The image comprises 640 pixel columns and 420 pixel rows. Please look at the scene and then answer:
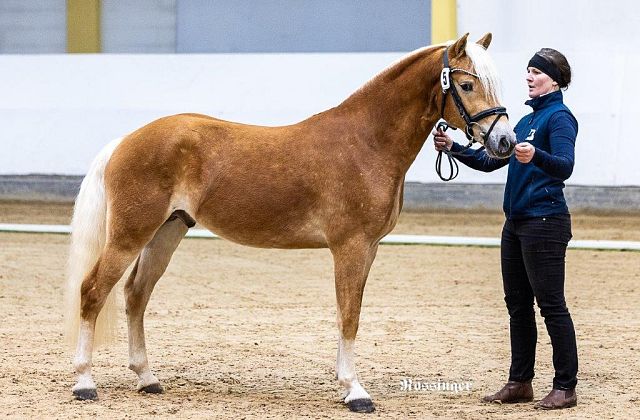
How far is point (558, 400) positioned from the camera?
4770mm

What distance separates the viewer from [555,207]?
473 centimetres

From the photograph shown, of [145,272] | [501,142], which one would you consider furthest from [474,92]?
[145,272]

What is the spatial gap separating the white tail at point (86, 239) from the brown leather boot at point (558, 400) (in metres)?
2.12

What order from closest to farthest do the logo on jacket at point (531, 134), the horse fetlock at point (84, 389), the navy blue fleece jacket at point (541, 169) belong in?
1. the navy blue fleece jacket at point (541, 169)
2. the logo on jacket at point (531, 134)
3. the horse fetlock at point (84, 389)

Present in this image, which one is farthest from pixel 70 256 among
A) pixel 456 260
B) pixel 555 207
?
pixel 456 260

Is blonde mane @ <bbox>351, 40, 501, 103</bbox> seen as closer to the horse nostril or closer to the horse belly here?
the horse nostril

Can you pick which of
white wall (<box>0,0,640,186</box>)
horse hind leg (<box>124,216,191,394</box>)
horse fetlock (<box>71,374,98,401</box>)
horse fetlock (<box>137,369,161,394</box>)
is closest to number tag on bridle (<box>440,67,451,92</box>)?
horse hind leg (<box>124,216,191,394</box>)

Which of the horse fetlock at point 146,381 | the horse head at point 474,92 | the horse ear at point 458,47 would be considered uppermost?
the horse ear at point 458,47

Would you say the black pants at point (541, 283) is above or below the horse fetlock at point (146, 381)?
above

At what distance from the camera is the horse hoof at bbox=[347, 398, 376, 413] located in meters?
4.72

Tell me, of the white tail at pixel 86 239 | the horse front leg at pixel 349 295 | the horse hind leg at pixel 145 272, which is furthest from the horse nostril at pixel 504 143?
the white tail at pixel 86 239

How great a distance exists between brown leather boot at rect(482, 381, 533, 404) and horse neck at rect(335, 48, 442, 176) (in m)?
1.14

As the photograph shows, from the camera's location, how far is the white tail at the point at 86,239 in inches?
197

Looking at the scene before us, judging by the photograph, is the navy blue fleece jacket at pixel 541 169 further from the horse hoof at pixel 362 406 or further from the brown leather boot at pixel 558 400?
the horse hoof at pixel 362 406
